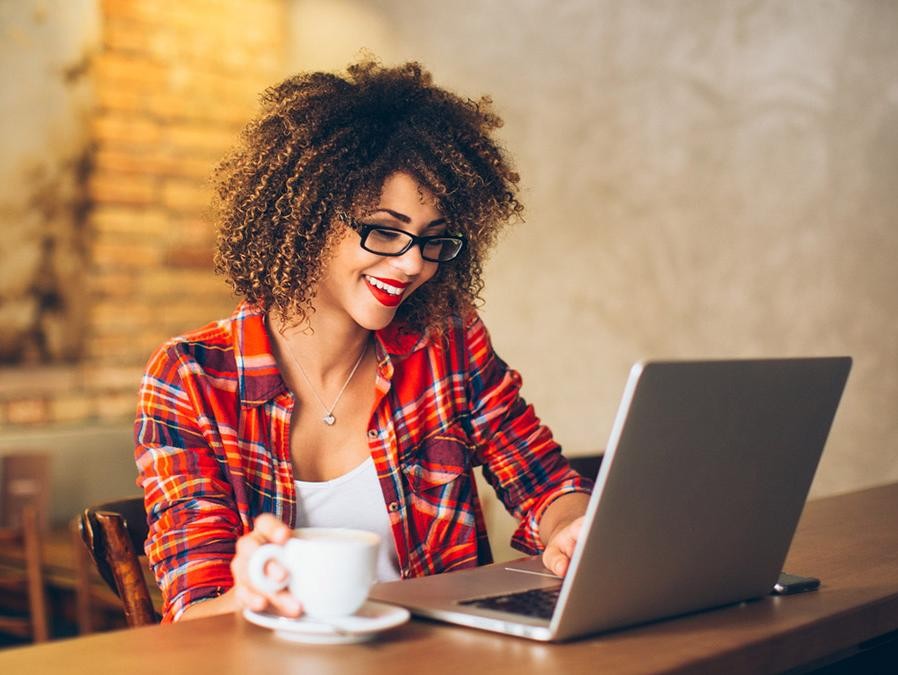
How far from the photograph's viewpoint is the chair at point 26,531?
3.78 meters

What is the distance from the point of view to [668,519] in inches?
40.2

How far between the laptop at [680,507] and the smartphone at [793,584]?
0.02 meters

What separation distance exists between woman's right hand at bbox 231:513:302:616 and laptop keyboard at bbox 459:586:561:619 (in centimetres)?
20

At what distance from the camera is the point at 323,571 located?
3.06ft

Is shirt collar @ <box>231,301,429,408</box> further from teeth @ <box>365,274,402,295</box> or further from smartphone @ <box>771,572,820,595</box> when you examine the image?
smartphone @ <box>771,572,820,595</box>

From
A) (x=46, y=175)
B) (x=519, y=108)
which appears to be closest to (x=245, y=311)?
(x=519, y=108)

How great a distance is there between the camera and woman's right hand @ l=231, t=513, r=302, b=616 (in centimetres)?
95

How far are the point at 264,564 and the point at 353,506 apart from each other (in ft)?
2.19

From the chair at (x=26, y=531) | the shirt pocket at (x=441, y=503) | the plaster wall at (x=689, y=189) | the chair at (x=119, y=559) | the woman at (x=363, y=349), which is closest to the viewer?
the chair at (x=119, y=559)

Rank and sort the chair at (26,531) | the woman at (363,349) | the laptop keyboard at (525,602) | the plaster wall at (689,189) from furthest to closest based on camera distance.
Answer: the chair at (26,531) → the plaster wall at (689,189) → the woman at (363,349) → the laptop keyboard at (525,602)

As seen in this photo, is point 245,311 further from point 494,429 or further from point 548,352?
point 548,352

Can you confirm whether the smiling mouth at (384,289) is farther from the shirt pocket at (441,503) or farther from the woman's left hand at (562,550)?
the woman's left hand at (562,550)

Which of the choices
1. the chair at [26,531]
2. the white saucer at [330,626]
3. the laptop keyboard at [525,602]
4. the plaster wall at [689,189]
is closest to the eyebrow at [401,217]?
the laptop keyboard at [525,602]

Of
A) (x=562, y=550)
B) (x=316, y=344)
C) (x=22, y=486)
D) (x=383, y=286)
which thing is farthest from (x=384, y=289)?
(x=22, y=486)
